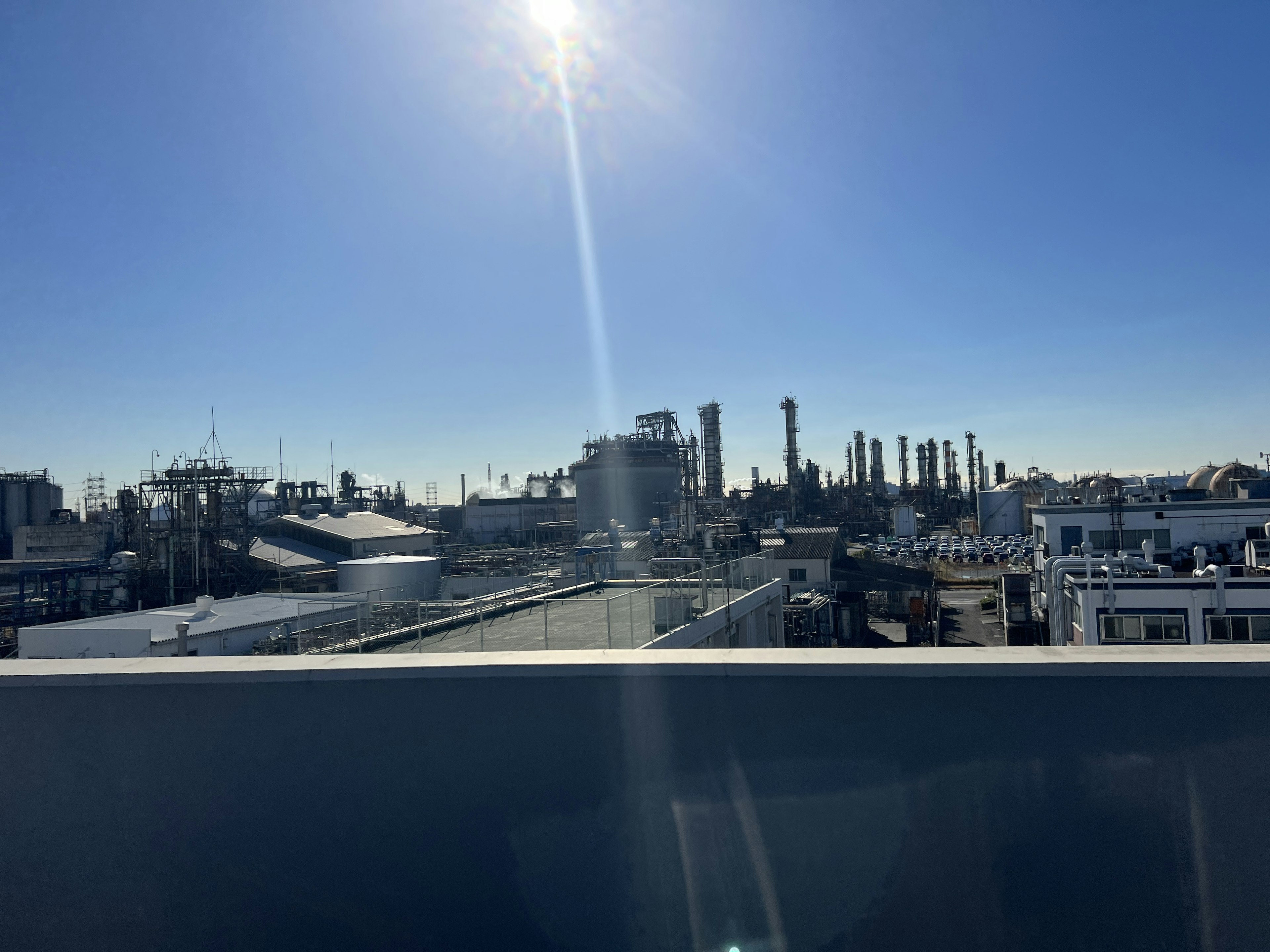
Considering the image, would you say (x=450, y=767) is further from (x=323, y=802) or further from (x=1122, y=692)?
(x=1122, y=692)

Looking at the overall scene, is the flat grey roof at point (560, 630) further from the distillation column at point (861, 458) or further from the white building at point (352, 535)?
the distillation column at point (861, 458)

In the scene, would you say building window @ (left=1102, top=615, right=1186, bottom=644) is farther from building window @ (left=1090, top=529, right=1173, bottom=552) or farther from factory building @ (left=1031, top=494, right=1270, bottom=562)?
building window @ (left=1090, top=529, right=1173, bottom=552)

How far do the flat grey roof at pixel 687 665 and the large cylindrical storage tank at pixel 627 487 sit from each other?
48.1 meters

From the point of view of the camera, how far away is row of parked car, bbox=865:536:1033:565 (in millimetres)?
52594

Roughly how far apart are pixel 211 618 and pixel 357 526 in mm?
20921

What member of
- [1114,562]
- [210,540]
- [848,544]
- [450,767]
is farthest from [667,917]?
[848,544]

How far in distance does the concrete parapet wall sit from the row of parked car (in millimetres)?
50092

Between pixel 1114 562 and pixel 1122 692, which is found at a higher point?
pixel 1122 692

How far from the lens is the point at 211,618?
19266 millimetres

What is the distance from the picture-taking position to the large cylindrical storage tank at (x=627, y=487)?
52281mm

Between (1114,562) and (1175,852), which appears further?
(1114,562)

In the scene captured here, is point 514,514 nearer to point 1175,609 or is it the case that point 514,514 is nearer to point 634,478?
point 634,478

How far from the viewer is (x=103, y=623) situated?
18.0 metres

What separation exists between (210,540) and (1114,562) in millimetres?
33268
